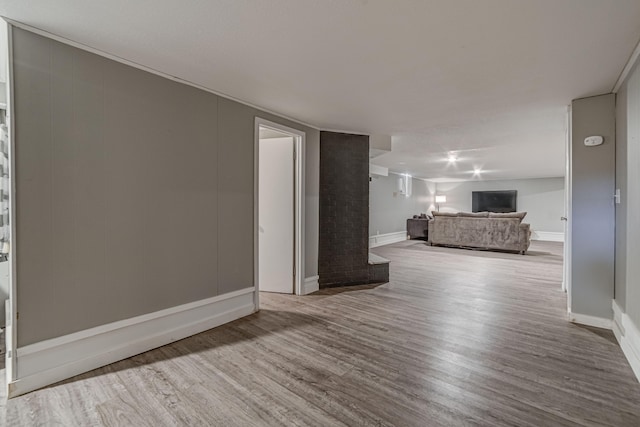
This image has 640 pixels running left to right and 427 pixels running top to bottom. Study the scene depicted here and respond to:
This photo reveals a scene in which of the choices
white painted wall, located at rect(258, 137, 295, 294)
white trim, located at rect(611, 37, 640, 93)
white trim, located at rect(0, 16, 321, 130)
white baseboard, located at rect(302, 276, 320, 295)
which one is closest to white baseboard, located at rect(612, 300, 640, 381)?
white trim, located at rect(611, 37, 640, 93)

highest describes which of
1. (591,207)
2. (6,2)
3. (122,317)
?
(6,2)

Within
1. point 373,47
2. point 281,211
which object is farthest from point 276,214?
point 373,47

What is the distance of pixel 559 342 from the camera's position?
2408 millimetres

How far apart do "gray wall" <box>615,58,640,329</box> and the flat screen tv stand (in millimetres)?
8761

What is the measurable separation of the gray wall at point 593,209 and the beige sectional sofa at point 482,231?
177 inches

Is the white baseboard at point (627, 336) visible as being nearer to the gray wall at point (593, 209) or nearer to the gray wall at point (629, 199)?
the gray wall at point (629, 199)

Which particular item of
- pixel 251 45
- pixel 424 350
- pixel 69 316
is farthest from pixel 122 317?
pixel 424 350

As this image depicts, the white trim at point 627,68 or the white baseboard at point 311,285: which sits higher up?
the white trim at point 627,68

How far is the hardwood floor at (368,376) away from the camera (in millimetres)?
1557

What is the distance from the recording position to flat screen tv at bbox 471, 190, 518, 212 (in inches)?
404

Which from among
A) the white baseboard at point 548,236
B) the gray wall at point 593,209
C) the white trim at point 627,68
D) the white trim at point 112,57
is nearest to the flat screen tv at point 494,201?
the white baseboard at point 548,236

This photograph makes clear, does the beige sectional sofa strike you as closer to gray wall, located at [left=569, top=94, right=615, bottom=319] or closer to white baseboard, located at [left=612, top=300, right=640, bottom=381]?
gray wall, located at [left=569, top=94, right=615, bottom=319]

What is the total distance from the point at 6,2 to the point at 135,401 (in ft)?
7.36

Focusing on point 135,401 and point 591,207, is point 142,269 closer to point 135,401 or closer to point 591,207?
point 135,401
